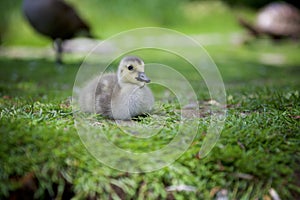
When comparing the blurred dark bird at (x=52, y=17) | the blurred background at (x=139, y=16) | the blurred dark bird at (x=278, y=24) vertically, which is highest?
the blurred background at (x=139, y=16)

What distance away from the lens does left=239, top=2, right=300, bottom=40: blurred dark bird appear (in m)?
10.9

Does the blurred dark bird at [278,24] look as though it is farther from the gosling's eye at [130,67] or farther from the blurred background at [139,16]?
the gosling's eye at [130,67]

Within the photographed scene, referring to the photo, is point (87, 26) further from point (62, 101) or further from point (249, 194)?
point (249, 194)

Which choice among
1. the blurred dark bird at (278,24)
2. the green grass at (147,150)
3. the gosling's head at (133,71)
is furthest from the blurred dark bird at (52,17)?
the blurred dark bird at (278,24)

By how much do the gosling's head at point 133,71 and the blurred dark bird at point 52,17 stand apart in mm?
4035

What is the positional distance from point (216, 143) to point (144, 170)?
0.51 metres

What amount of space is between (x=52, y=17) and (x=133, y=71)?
162 inches

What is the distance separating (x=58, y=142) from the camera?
281cm

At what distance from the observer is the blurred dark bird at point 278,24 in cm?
1091

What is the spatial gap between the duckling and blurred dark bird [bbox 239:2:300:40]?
26.0ft

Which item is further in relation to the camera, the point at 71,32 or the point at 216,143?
the point at 71,32

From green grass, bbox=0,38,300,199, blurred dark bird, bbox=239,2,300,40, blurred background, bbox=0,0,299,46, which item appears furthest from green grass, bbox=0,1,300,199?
blurred background, bbox=0,0,299,46

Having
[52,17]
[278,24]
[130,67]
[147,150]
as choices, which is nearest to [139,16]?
[278,24]

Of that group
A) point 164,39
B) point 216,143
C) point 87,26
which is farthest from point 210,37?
point 216,143
